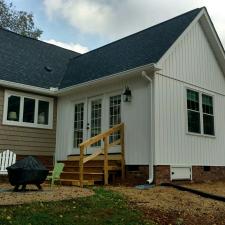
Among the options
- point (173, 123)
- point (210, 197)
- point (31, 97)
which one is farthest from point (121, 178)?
point (31, 97)

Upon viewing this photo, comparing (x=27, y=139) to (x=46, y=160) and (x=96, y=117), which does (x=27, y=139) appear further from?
(x=96, y=117)

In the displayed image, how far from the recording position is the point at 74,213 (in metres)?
5.41

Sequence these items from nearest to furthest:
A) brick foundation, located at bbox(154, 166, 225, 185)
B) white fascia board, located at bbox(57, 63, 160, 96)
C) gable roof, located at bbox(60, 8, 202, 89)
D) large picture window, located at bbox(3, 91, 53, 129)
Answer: brick foundation, located at bbox(154, 166, 225, 185) < white fascia board, located at bbox(57, 63, 160, 96) < gable roof, located at bbox(60, 8, 202, 89) < large picture window, located at bbox(3, 91, 53, 129)

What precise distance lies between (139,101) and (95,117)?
Answer: 2.17 m

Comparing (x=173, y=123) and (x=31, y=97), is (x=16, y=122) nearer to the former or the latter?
(x=31, y=97)

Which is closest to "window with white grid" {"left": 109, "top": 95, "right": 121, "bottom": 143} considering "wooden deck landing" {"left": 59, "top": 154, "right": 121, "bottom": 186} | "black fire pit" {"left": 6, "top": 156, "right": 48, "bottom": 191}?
"wooden deck landing" {"left": 59, "top": 154, "right": 121, "bottom": 186}

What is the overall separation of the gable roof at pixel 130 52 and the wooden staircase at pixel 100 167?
2.26m

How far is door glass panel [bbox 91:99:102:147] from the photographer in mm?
11539

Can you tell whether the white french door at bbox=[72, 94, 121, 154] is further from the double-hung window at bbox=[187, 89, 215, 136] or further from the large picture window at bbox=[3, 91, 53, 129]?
the double-hung window at bbox=[187, 89, 215, 136]

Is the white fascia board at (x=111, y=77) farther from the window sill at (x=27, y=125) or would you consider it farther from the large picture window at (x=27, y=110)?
the window sill at (x=27, y=125)

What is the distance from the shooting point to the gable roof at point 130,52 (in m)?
10.7

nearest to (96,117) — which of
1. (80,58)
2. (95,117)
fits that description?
(95,117)

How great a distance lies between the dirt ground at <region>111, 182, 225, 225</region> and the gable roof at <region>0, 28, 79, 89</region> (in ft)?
21.4

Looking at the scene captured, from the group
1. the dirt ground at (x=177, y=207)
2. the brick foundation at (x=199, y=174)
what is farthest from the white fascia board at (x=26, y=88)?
the dirt ground at (x=177, y=207)
